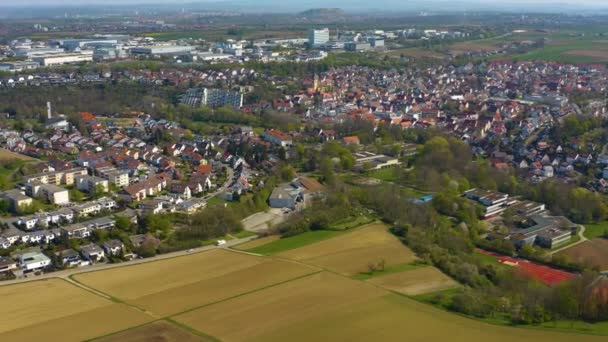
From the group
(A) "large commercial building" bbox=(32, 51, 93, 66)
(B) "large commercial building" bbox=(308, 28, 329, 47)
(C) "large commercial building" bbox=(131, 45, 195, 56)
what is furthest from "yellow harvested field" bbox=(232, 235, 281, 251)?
(B) "large commercial building" bbox=(308, 28, 329, 47)

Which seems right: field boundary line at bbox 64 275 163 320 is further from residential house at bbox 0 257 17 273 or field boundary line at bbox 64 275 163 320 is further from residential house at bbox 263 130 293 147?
residential house at bbox 263 130 293 147

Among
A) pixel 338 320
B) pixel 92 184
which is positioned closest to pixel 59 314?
pixel 338 320

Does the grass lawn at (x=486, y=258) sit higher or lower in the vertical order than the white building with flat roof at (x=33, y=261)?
lower

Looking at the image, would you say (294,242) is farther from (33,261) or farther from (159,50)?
(159,50)

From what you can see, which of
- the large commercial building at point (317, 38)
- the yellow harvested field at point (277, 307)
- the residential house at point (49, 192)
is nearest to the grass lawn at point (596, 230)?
the yellow harvested field at point (277, 307)

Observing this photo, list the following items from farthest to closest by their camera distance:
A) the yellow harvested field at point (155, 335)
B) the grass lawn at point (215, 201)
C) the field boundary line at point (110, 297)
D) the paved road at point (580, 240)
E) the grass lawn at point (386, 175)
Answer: the grass lawn at point (386, 175) → the grass lawn at point (215, 201) → the paved road at point (580, 240) → the field boundary line at point (110, 297) → the yellow harvested field at point (155, 335)

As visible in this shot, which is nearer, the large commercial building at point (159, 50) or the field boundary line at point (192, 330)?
the field boundary line at point (192, 330)

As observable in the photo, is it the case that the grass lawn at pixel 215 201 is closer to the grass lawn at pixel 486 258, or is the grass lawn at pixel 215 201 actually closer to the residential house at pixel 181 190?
the residential house at pixel 181 190

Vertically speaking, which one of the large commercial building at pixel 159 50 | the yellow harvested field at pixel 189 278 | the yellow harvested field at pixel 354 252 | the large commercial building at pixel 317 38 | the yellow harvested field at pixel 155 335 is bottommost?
the yellow harvested field at pixel 354 252

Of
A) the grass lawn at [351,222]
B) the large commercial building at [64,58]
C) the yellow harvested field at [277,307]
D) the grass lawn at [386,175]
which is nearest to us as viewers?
the yellow harvested field at [277,307]
